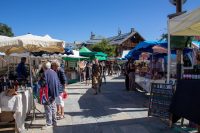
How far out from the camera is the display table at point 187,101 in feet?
20.0

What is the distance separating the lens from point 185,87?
261 inches

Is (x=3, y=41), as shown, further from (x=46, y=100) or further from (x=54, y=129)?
(x=54, y=129)

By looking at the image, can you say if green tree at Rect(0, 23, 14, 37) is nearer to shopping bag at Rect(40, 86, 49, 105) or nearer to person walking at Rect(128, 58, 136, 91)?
person walking at Rect(128, 58, 136, 91)

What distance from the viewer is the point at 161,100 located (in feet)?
26.4

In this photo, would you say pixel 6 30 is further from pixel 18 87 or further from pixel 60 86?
pixel 18 87

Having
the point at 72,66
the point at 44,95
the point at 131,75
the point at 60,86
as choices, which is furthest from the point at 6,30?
the point at 44,95

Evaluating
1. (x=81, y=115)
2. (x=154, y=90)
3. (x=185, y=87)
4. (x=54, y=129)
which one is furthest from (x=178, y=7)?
(x=54, y=129)

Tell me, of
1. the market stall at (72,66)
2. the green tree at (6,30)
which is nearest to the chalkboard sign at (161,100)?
the market stall at (72,66)

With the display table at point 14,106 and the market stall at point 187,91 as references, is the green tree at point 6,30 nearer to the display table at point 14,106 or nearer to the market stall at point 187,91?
the display table at point 14,106

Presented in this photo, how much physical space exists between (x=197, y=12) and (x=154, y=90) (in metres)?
2.78

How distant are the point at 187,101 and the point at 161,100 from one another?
1.62 meters

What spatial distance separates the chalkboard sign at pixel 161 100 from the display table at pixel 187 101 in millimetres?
643

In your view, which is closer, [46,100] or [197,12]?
[197,12]

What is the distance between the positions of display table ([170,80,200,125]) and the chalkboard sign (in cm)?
64
